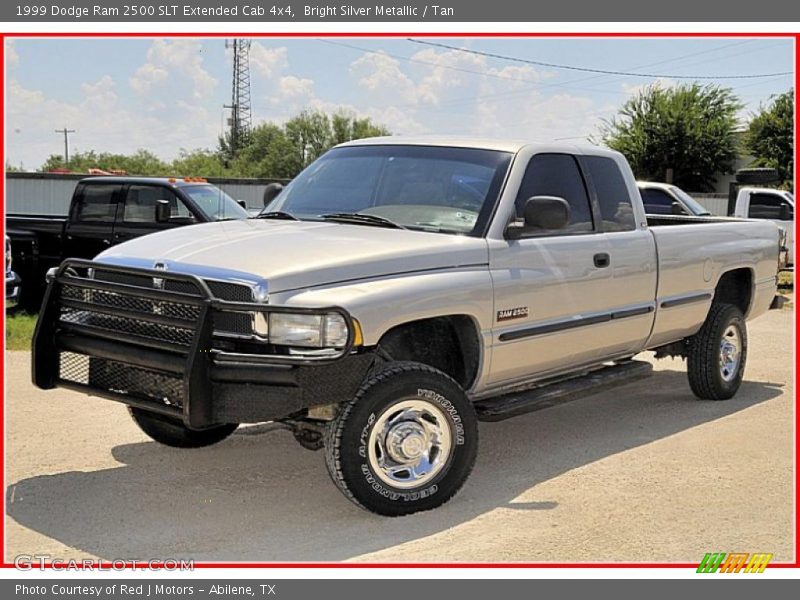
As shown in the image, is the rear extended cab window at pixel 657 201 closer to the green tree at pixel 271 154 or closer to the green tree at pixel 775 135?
the green tree at pixel 775 135

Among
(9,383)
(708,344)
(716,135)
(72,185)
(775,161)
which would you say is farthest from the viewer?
(716,135)

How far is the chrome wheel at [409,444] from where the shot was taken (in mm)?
5156

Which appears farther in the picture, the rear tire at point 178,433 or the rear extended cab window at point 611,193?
the rear extended cab window at point 611,193

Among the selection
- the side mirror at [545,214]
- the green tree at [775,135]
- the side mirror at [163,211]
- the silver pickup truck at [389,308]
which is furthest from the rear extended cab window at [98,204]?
the green tree at [775,135]

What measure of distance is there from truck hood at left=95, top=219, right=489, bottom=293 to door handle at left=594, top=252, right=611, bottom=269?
44.3 inches

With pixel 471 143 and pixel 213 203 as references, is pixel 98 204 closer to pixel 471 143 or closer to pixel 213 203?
pixel 213 203

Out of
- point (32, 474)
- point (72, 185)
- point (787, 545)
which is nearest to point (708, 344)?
point (787, 545)

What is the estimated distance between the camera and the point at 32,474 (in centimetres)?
600

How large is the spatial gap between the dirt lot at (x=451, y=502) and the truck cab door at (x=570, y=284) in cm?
69

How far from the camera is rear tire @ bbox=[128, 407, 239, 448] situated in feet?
20.8

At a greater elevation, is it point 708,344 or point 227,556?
point 708,344

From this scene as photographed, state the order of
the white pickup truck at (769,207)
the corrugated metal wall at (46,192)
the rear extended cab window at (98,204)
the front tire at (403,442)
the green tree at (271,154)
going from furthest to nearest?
the green tree at (271,154) → the corrugated metal wall at (46,192) → the white pickup truck at (769,207) → the rear extended cab window at (98,204) → the front tire at (403,442)

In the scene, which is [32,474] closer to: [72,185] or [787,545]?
[787,545]

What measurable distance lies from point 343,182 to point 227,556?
2.70m
